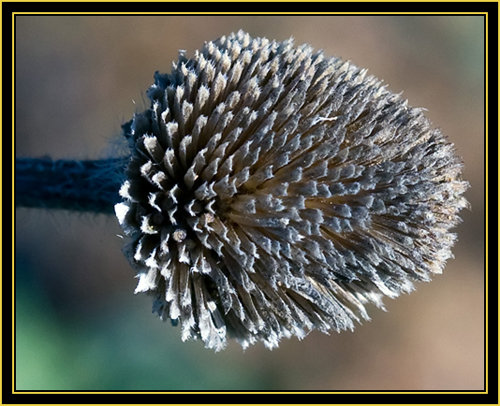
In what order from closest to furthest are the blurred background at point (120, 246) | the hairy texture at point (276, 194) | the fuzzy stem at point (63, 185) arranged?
the hairy texture at point (276, 194) < the fuzzy stem at point (63, 185) < the blurred background at point (120, 246)

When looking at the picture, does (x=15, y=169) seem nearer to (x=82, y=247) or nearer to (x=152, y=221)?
(x=152, y=221)

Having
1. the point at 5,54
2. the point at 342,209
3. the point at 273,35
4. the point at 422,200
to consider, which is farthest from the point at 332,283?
the point at 273,35

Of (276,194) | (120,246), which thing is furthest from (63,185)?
(120,246)

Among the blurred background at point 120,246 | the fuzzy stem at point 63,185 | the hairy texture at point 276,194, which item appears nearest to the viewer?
the hairy texture at point 276,194

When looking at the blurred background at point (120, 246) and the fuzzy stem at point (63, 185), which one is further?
the blurred background at point (120, 246)

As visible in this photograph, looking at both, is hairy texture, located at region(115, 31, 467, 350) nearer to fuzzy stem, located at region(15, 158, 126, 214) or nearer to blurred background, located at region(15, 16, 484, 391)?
fuzzy stem, located at region(15, 158, 126, 214)

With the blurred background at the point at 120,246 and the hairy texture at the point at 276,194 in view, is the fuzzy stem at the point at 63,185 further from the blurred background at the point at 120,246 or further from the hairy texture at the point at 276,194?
the blurred background at the point at 120,246

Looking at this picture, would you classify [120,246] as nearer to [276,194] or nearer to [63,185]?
[63,185]

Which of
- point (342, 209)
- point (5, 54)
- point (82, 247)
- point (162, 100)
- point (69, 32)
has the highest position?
point (69, 32)

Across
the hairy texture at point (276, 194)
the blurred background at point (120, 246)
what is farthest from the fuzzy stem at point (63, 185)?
the blurred background at point (120, 246)
